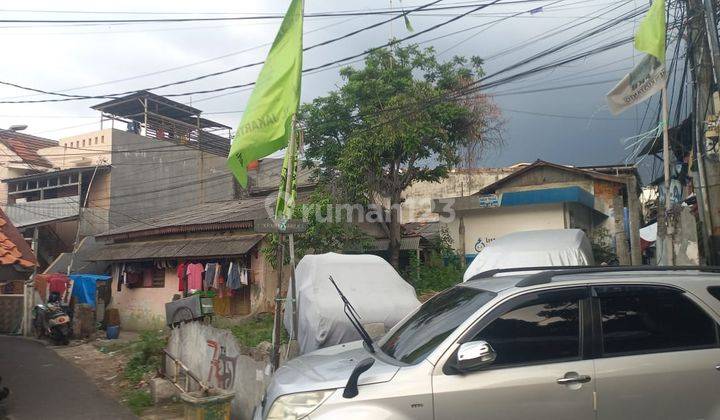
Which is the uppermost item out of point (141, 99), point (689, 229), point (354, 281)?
point (141, 99)

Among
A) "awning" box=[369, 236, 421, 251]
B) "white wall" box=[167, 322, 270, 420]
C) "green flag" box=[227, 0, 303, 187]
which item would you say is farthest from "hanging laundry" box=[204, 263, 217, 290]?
"green flag" box=[227, 0, 303, 187]

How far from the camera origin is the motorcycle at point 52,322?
14.9 metres

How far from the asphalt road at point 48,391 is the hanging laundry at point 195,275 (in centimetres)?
398

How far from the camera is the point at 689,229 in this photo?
8312mm

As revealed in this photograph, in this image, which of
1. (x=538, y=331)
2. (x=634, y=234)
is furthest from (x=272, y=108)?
(x=634, y=234)

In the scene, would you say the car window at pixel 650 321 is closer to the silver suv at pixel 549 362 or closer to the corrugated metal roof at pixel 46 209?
the silver suv at pixel 549 362

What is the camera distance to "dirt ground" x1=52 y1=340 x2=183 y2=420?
26.0 feet

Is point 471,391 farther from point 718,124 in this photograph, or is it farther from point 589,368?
point 718,124

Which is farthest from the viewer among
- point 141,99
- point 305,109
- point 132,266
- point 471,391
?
point 141,99

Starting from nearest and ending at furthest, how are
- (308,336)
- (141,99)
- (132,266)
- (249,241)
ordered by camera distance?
(308,336) < (249,241) < (132,266) < (141,99)

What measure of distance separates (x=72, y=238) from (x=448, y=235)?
1810cm

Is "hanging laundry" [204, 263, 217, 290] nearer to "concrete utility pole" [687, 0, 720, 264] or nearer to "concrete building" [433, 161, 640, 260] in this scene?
"concrete building" [433, 161, 640, 260]

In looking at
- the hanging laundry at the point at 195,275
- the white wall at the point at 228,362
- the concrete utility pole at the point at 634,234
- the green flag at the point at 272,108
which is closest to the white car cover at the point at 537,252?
the concrete utility pole at the point at 634,234

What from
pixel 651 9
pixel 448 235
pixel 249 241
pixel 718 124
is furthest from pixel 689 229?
pixel 249 241
